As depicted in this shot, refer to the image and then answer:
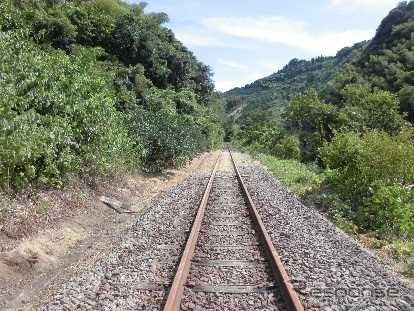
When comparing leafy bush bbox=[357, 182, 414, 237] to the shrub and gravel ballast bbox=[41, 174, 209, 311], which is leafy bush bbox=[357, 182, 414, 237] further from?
the shrub

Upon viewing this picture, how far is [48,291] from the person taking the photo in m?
6.95

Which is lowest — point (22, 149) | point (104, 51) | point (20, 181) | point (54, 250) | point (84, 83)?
point (54, 250)

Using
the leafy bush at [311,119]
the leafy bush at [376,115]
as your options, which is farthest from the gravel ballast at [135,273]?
the leafy bush at [311,119]

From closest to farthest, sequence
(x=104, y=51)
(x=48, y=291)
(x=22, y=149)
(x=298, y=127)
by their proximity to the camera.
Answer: (x=48, y=291) < (x=22, y=149) < (x=104, y=51) < (x=298, y=127)

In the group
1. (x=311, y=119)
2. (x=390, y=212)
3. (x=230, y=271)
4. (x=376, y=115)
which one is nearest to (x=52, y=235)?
(x=230, y=271)

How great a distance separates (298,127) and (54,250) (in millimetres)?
44278

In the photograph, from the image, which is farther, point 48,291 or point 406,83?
point 406,83

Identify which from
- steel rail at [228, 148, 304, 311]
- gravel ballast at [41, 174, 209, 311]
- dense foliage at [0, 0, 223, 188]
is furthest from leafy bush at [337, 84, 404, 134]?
steel rail at [228, 148, 304, 311]

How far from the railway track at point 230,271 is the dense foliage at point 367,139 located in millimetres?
3223

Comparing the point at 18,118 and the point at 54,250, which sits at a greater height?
the point at 18,118

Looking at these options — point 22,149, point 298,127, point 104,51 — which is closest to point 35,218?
point 22,149

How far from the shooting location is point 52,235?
10.1m

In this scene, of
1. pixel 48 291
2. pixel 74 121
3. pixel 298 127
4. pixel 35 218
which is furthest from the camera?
pixel 298 127

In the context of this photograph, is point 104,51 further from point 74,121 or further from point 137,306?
point 137,306
